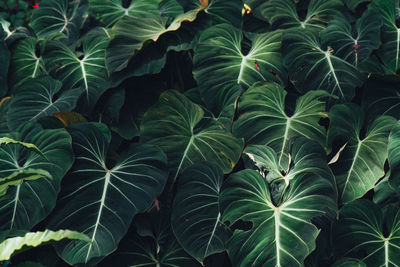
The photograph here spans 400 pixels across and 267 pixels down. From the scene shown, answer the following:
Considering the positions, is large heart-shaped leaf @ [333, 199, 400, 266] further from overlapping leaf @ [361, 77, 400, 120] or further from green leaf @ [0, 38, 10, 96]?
green leaf @ [0, 38, 10, 96]

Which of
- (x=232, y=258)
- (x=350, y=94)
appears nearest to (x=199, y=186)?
(x=232, y=258)

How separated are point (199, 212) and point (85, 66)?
1.01 metres

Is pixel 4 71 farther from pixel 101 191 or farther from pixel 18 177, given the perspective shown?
pixel 18 177

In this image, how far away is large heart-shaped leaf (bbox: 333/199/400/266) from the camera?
1.82m

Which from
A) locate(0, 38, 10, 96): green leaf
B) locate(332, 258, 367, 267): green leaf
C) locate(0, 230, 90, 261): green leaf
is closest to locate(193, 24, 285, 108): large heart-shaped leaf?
locate(332, 258, 367, 267): green leaf

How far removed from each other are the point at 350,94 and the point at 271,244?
0.87m

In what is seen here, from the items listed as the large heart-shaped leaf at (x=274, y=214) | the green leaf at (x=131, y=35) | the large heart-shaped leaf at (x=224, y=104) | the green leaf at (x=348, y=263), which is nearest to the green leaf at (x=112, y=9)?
the green leaf at (x=131, y=35)

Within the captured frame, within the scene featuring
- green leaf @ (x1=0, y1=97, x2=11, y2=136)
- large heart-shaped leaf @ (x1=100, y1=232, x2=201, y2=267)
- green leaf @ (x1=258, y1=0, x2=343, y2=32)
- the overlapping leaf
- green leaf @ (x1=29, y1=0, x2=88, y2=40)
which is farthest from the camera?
green leaf @ (x1=29, y1=0, x2=88, y2=40)

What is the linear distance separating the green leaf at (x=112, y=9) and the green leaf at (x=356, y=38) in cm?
96

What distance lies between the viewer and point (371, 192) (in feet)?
7.13

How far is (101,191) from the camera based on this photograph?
1.93 meters

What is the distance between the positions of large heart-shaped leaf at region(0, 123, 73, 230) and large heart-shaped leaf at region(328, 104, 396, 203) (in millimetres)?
1091

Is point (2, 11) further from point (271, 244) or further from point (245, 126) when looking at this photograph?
point (271, 244)

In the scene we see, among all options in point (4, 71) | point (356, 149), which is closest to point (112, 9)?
point (4, 71)
